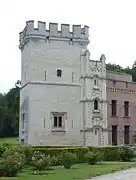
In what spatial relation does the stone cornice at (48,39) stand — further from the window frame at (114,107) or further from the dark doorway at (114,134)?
the dark doorway at (114,134)

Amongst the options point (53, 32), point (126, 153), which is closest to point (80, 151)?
point (126, 153)

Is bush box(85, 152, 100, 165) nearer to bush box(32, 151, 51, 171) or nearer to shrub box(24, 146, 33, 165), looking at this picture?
shrub box(24, 146, 33, 165)

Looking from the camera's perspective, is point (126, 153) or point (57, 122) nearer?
point (126, 153)

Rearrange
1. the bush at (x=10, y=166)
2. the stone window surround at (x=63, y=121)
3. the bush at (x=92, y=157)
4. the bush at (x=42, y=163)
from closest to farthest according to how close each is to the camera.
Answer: the bush at (x=10, y=166) < the bush at (x=42, y=163) < the bush at (x=92, y=157) < the stone window surround at (x=63, y=121)

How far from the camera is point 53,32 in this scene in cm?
4062

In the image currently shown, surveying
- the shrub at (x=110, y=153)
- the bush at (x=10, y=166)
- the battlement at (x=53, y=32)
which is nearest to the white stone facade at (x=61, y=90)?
the battlement at (x=53, y=32)

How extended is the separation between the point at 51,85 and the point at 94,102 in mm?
4620

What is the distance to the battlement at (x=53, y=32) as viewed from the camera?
1575 inches

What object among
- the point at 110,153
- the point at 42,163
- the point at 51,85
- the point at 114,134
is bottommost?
the point at 110,153

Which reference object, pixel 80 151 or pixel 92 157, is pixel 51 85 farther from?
pixel 92 157

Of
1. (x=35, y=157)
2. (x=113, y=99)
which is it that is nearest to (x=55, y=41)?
(x=113, y=99)

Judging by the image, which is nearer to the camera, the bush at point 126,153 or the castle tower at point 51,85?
the bush at point 126,153

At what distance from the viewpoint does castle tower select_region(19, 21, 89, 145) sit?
39062 millimetres

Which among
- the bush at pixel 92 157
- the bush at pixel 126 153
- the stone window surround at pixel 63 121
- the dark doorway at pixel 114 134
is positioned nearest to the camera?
the bush at pixel 92 157
